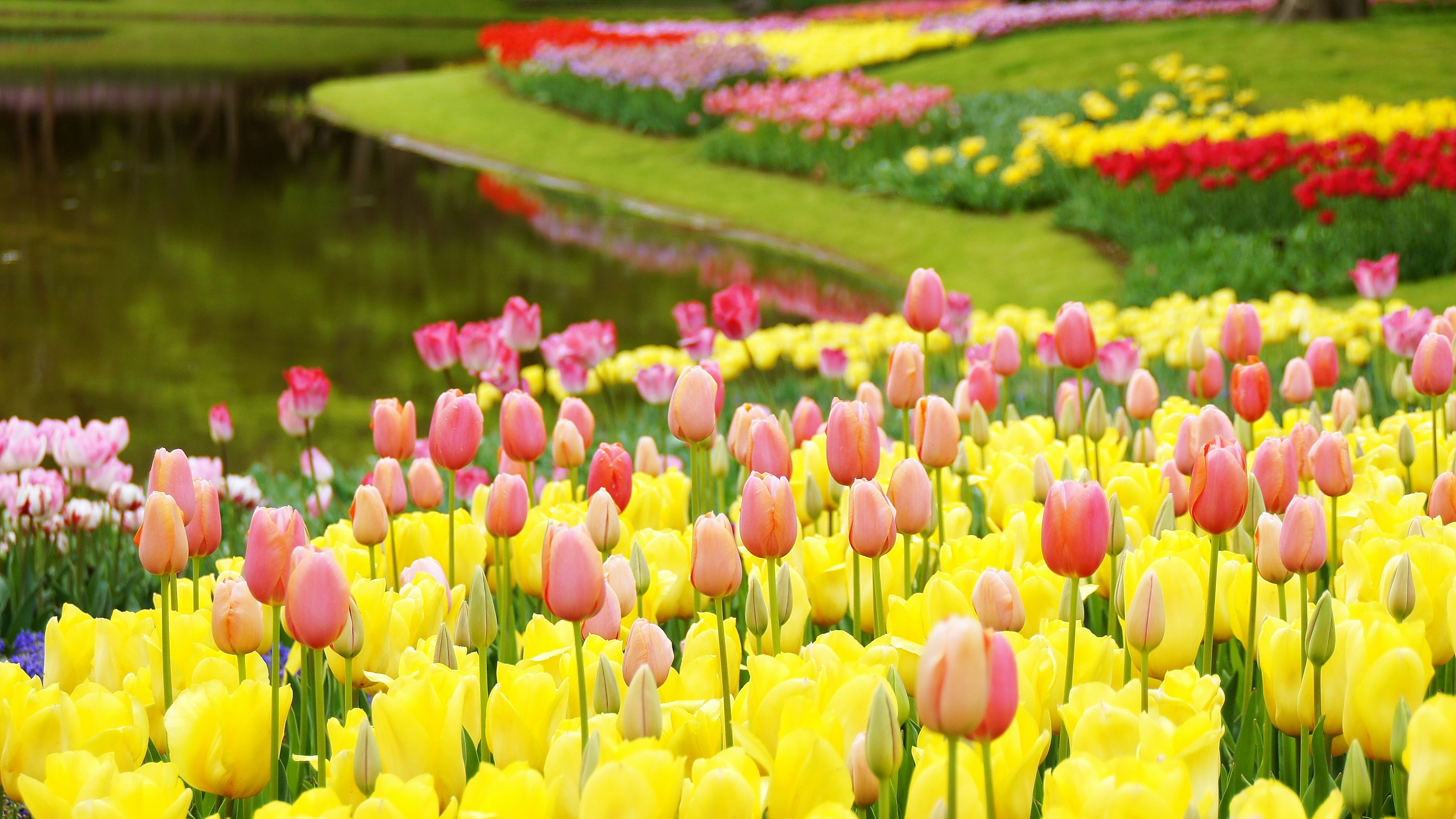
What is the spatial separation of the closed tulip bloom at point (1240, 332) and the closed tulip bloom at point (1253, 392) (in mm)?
445

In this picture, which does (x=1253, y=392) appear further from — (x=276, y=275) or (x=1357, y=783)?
(x=276, y=275)

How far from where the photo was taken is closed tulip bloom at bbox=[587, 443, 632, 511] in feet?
7.00

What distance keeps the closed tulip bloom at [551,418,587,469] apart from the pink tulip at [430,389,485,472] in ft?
1.08

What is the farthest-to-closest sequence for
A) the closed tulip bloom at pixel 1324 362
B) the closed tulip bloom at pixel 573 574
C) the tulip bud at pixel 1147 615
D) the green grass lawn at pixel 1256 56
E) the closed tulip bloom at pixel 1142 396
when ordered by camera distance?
the green grass lawn at pixel 1256 56 → the closed tulip bloom at pixel 1324 362 → the closed tulip bloom at pixel 1142 396 → the tulip bud at pixel 1147 615 → the closed tulip bloom at pixel 573 574

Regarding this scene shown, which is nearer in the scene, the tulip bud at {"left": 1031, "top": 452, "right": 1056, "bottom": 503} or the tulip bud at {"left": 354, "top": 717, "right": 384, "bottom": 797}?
the tulip bud at {"left": 354, "top": 717, "right": 384, "bottom": 797}

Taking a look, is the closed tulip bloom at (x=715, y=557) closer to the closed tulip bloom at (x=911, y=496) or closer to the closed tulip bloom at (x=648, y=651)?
the closed tulip bloom at (x=648, y=651)

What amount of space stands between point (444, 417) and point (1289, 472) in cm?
123

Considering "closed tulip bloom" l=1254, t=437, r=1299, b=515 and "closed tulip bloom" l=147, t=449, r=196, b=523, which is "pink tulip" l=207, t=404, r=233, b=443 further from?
"closed tulip bloom" l=1254, t=437, r=1299, b=515

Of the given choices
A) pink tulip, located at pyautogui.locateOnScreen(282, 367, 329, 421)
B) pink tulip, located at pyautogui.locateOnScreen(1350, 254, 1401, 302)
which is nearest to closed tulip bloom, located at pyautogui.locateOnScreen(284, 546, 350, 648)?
pink tulip, located at pyautogui.locateOnScreen(282, 367, 329, 421)

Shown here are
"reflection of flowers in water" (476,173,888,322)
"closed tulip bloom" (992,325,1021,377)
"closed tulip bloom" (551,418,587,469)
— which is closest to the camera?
"closed tulip bloom" (551,418,587,469)

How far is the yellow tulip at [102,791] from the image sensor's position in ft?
4.24

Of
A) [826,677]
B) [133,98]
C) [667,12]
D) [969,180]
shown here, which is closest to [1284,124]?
[969,180]

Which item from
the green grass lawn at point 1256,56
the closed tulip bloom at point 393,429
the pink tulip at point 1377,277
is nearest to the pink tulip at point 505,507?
the closed tulip bloom at point 393,429

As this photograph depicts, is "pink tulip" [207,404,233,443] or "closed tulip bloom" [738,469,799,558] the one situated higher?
"closed tulip bloom" [738,469,799,558]
